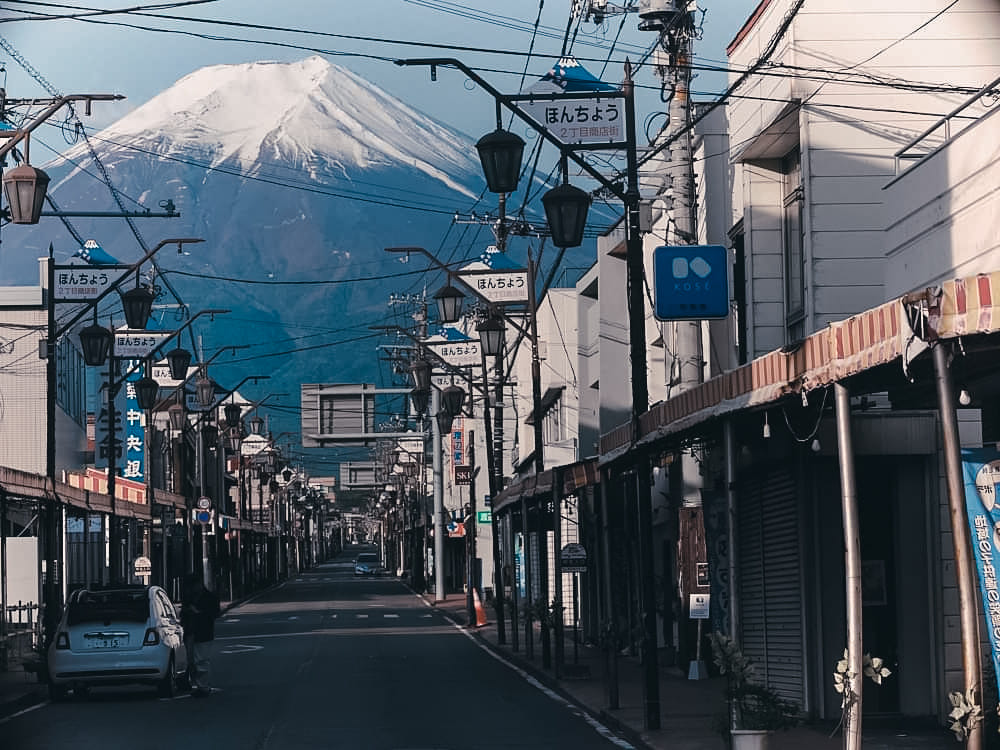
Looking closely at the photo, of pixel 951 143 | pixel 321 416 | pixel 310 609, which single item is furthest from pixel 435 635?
pixel 321 416

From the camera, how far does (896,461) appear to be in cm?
2077

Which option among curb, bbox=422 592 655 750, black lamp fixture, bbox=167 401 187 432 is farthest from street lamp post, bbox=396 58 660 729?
black lamp fixture, bbox=167 401 187 432

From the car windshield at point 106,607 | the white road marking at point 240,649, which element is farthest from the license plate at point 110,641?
the white road marking at point 240,649

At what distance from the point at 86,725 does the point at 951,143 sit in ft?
41.6

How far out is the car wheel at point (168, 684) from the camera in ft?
87.8

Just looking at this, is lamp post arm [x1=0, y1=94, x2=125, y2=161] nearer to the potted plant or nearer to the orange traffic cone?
the potted plant

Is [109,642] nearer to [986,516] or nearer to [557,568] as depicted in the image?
[557,568]

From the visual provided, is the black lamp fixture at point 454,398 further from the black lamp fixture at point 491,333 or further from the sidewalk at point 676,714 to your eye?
the sidewalk at point 676,714

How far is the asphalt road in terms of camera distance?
64.3 ft

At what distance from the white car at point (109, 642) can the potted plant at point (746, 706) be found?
12.5 meters

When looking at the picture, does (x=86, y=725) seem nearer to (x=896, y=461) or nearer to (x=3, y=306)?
(x=896, y=461)

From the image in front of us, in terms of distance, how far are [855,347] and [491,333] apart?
993 inches

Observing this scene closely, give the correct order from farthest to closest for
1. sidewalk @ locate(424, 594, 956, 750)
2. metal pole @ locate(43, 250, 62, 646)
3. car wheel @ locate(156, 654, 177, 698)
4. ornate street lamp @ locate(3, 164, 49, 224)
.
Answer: metal pole @ locate(43, 250, 62, 646) → car wheel @ locate(156, 654, 177, 698) → ornate street lamp @ locate(3, 164, 49, 224) → sidewalk @ locate(424, 594, 956, 750)

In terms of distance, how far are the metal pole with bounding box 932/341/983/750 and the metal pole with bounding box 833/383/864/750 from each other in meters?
1.73
